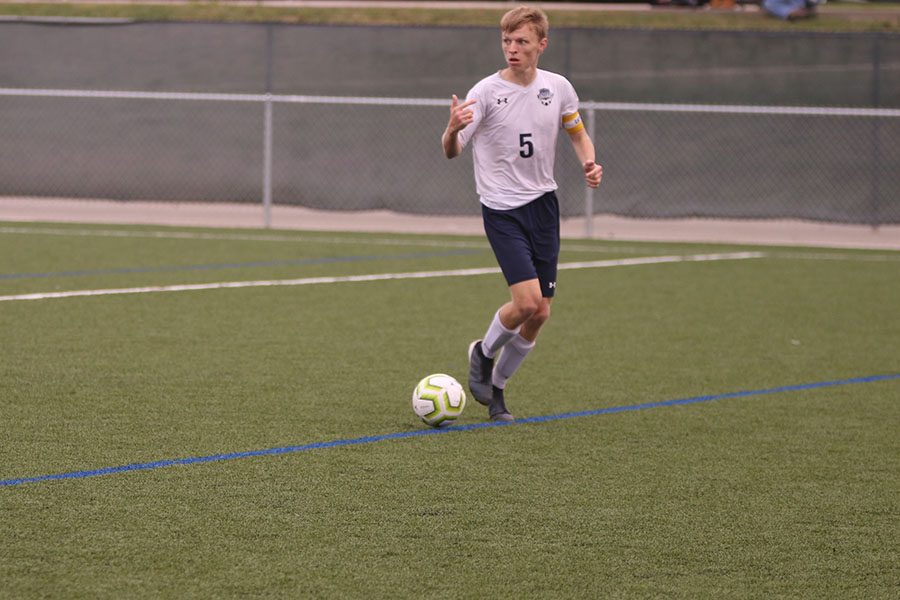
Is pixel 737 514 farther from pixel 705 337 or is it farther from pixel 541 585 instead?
pixel 705 337

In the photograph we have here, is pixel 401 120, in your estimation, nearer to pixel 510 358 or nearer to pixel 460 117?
pixel 510 358

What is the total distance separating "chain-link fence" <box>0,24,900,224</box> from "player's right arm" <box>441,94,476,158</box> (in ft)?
34.6

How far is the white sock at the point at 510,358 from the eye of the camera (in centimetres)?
729

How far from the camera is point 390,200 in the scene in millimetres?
17906

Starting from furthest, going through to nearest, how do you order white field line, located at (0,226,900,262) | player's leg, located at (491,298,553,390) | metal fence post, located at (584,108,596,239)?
metal fence post, located at (584,108,596,239)
white field line, located at (0,226,900,262)
player's leg, located at (491,298,553,390)

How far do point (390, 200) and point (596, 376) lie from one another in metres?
9.77

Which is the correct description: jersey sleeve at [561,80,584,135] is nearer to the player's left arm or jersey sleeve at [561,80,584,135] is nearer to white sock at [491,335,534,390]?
the player's left arm

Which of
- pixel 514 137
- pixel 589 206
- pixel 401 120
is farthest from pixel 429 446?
pixel 401 120

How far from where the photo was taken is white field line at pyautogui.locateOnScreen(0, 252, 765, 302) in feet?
36.0

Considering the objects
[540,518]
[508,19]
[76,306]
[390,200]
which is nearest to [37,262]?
[76,306]

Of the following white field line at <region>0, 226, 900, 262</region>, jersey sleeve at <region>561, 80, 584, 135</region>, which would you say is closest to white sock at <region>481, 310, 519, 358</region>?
jersey sleeve at <region>561, 80, 584, 135</region>

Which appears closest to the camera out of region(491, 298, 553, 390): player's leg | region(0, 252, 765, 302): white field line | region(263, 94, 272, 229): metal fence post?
region(491, 298, 553, 390): player's leg

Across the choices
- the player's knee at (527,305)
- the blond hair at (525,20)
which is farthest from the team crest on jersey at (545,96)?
the player's knee at (527,305)

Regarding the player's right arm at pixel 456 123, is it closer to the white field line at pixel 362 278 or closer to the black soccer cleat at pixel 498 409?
the black soccer cleat at pixel 498 409
